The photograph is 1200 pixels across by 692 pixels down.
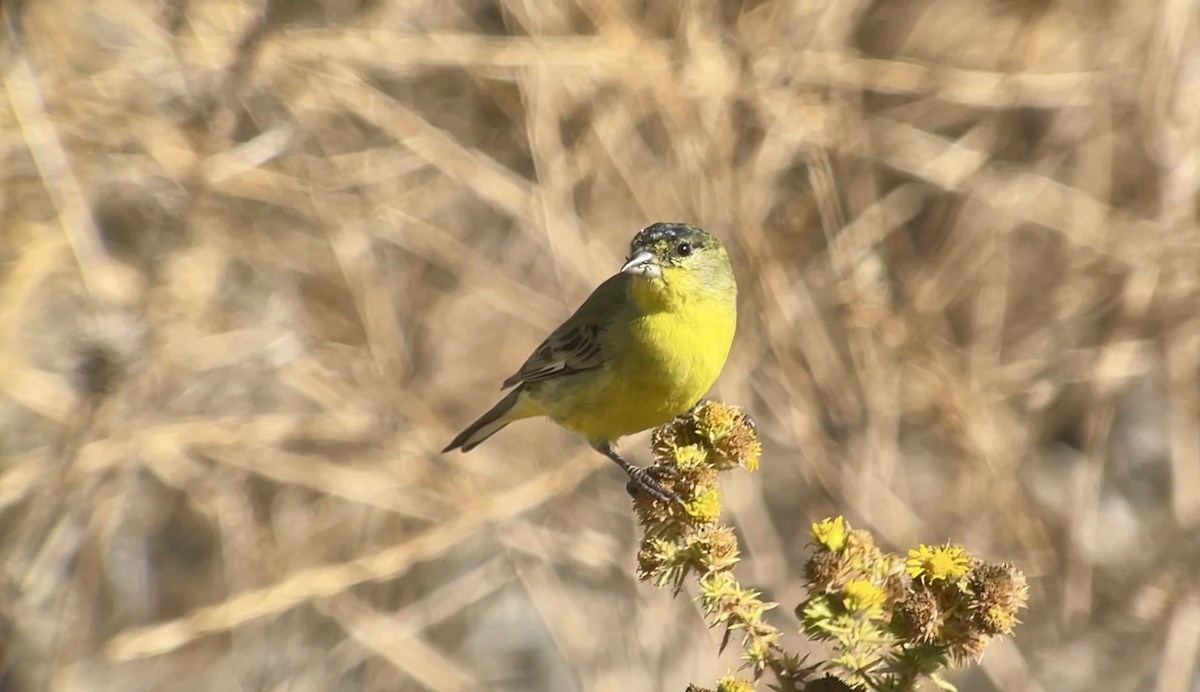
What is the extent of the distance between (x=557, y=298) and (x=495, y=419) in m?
1.57

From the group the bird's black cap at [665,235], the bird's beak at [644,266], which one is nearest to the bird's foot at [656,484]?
the bird's beak at [644,266]

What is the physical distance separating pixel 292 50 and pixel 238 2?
0.49 meters

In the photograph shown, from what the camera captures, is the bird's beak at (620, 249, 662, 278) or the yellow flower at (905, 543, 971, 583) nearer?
the yellow flower at (905, 543, 971, 583)

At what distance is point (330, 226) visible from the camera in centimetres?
586

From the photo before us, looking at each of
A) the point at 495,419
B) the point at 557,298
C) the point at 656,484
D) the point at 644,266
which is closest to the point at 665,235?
the point at 644,266

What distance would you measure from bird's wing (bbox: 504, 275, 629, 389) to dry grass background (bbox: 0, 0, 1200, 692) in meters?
1.34

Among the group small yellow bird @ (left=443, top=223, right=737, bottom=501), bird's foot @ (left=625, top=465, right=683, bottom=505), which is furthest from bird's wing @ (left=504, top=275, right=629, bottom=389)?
bird's foot @ (left=625, top=465, right=683, bottom=505)

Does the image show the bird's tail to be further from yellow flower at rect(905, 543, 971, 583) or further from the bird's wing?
yellow flower at rect(905, 543, 971, 583)

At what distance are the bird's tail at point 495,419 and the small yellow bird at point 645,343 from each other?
190 millimetres

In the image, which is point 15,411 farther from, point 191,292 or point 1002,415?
point 1002,415

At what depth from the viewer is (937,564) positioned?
1.96m

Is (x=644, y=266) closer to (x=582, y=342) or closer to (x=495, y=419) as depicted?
(x=582, y=342)

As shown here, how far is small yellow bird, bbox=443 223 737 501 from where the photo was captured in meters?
3.60

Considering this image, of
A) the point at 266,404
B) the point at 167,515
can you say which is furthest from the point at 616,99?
the point at 167,515
